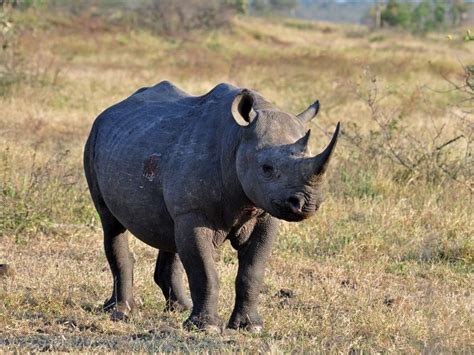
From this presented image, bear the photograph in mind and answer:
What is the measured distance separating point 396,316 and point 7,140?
762 centimetres

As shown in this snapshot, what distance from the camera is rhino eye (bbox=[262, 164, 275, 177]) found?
18.9 feet

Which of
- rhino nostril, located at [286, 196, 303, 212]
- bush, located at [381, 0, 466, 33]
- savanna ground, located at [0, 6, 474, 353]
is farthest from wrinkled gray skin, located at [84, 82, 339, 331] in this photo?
bush, located at [381, 0, 466, 33]

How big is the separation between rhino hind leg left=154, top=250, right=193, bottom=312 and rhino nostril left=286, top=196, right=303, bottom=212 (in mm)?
1886

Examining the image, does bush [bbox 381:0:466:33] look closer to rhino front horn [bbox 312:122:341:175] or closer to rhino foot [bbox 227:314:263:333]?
rhino foot [bbox 227:314:263:333]

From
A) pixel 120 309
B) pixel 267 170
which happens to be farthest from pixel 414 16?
pixel 267 170

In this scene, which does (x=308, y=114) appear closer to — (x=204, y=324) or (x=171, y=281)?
(x=204, y=324)

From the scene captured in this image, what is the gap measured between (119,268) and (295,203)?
215 cm

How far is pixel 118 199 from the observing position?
6953mm

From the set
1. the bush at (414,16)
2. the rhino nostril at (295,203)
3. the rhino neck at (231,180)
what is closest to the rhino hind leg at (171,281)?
the rhino neck at (231,180)

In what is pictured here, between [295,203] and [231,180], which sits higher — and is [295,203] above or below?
above

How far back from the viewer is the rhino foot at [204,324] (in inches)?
247

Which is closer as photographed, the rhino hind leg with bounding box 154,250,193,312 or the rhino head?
the rhino head

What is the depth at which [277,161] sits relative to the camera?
571cm

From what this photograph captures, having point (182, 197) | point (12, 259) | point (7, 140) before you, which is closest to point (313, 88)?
point (7, 140)
